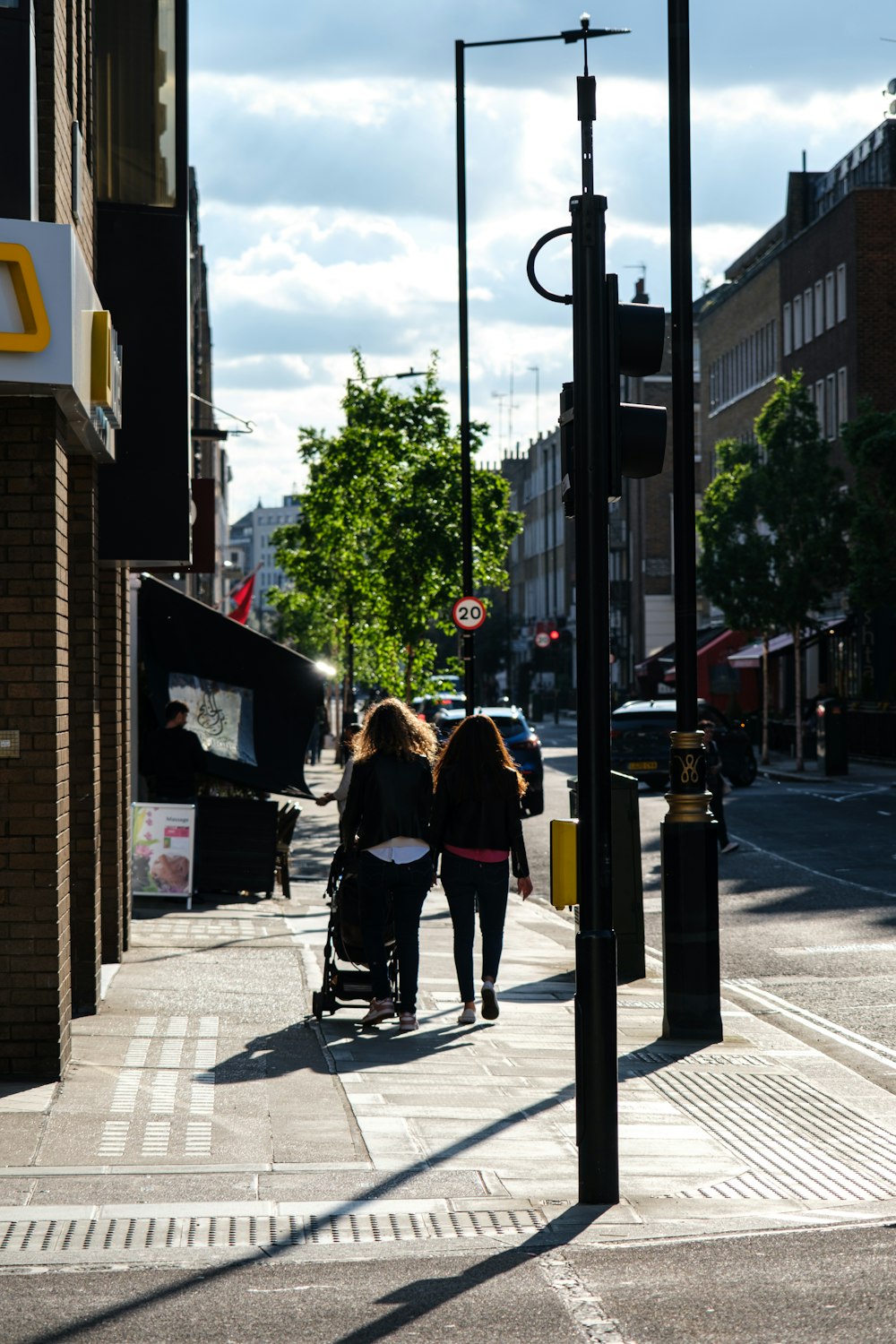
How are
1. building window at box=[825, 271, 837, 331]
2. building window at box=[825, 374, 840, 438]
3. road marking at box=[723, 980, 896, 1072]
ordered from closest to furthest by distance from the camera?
road marking at box=[723, 980, 896, 1072] → building window at box=[825, 374, 840, 438] → building window at box=[825, 271, 837, 331]

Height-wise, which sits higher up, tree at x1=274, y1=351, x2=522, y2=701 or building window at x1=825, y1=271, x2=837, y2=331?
building window at x1=825, y1=271, x2=837, y2=331

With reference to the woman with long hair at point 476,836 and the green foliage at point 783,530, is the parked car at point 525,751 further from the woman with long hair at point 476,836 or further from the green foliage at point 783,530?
the woman with long hair at point 476,836

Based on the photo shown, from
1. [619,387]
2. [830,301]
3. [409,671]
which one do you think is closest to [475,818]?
[619,387]

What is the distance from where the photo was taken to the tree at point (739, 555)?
44344mm

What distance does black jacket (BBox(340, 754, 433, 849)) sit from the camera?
34.1 ft

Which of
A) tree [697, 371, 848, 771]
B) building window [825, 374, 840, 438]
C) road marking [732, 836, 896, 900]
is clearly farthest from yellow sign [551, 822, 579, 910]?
building window [825, 374, 840, 438]

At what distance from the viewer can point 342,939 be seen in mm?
10766

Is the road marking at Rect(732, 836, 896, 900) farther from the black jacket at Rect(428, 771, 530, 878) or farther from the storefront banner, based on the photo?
the black jacket at Rect(428, 771, 530, 878)

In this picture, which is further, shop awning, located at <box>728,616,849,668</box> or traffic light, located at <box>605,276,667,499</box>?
shop awning, located at <box>728,616,849,668</box>

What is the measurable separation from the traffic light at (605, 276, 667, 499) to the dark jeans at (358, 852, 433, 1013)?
375 centimetres

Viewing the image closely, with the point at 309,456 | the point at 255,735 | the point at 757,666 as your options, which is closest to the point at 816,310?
the point at 757,666

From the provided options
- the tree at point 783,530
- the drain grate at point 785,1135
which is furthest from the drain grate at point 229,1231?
the tree at point 783,530

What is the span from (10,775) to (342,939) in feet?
8.37

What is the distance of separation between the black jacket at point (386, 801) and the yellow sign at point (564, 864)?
3.02 meters
